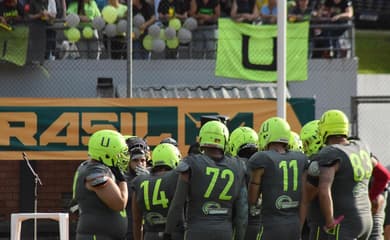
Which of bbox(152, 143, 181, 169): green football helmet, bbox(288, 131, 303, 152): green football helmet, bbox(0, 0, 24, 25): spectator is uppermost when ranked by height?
bbox(0, 0, 24, 25): spectator

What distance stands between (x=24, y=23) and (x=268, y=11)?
3.62 meters

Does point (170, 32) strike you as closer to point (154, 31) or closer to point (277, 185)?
point (154, 31)

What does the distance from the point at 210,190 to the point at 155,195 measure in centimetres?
70

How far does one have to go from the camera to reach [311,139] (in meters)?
10.8

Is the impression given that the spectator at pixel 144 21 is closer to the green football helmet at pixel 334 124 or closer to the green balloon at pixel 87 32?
the green balloon at pixel 87 32

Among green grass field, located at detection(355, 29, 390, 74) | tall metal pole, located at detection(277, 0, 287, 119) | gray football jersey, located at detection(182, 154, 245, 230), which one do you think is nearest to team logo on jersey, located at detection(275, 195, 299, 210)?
gray football jersey, located at detection(182, 154, 245, 230)

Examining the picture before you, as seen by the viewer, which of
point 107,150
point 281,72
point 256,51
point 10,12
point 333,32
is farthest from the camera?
point 333,32

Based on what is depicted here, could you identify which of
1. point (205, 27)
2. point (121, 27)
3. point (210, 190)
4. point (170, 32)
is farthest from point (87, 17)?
point (210, 190)

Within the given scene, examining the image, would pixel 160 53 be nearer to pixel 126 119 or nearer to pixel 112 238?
pixel 126 119

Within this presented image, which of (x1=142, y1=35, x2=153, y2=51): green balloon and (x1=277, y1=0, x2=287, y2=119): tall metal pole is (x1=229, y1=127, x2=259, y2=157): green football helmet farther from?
(x1=142, y1=35, x2=153, y2=51): green balloon

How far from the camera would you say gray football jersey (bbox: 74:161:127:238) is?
9.12 metres

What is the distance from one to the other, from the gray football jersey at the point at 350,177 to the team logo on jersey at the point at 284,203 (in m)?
0.35

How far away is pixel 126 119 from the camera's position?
14383 millimetres

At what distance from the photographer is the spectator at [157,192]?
9.83m
